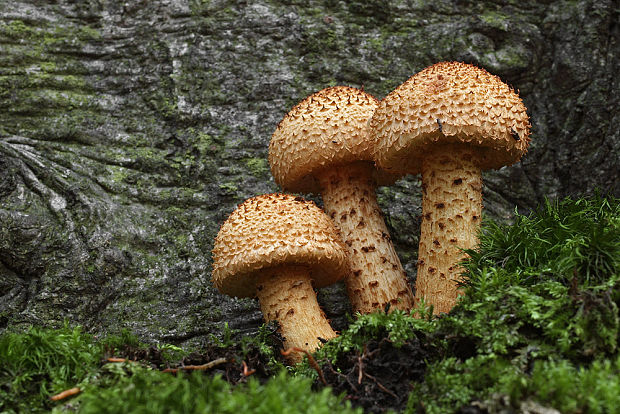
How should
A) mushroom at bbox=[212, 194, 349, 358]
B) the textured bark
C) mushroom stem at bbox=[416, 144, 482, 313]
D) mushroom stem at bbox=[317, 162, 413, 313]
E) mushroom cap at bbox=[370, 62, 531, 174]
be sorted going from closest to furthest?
mushroom cap at bbox=[370, 62, 531, 174], mushroom at bbox=[212, 194, 349, 358], mushroom stem at bbox=[416, 144, 482, 313], mushroom stem at bbox=[317, 162, 413, 313], the textured bark

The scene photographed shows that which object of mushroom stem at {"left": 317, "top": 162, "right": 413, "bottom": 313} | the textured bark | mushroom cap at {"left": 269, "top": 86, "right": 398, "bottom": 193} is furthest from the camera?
the textured bark

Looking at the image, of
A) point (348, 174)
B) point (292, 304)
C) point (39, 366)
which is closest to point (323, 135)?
point (348, 174)

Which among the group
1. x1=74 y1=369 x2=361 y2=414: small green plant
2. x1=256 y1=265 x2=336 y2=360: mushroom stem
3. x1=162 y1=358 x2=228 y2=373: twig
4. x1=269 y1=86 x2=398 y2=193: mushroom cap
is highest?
x1=269 y1=86 x2=398 y2=193: mushroom cap

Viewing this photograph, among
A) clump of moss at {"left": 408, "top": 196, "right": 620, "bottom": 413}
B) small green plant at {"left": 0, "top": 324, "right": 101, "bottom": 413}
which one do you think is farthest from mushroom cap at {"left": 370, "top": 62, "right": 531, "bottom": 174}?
small green plant at {"left": 0, "top": 324, "right": 101, "bottom": 413}

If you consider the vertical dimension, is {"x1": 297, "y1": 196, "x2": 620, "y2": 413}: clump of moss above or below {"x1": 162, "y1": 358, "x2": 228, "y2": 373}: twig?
above

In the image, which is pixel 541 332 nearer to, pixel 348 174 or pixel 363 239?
pixel 363 239

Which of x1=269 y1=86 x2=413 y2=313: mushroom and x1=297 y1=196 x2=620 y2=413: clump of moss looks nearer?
x1=297 y1=196 x2=620 y2=413: clump of moss

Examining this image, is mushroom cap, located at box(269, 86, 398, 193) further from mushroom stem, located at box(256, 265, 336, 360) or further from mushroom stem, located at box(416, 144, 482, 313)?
mushroom stem, located at box(256, 265, 336, 360)
